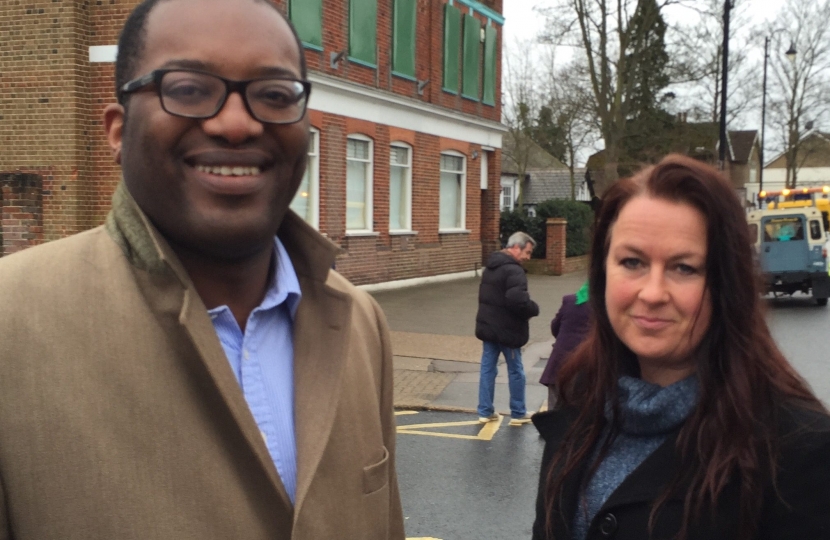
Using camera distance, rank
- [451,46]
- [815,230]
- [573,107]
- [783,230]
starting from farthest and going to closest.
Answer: [573,107] → [451,46] → [783,230] → [815,230]

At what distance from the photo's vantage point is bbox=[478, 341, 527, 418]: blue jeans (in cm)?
794

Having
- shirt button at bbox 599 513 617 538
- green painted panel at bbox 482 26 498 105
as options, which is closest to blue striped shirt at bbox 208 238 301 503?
shirt button at bbox 599 513 617 538

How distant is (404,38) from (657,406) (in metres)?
17.3

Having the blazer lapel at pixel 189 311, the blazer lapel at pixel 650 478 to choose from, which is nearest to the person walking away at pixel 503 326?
the blazer lapel at pixel 650 478

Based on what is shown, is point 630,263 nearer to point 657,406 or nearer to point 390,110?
point 657,406

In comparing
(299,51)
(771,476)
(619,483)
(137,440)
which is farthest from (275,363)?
(771,476)

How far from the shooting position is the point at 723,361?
78.2 inches

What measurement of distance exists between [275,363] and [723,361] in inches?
43.5

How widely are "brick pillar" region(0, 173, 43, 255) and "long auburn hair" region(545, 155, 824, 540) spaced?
12378 millimetres

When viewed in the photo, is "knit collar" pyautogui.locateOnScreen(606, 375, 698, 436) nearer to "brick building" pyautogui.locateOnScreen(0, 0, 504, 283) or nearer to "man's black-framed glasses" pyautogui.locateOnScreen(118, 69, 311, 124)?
"man's black-framed glasses" pyautogui.locateOnScreen(118, 69, 311, 124)

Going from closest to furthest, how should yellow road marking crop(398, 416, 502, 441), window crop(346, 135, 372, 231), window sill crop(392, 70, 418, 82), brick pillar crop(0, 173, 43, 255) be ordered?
1. yellow road marking crop(398, 416, 502, 441)
2. brick pillar crop(0, 173, 43, 255)
3. window crop(346, 135, 372, 231)
4. window sill crop(392, 70, 418, 82)

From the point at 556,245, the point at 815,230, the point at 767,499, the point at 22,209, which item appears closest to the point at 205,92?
the point at 767,499

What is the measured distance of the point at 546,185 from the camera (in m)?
43.3

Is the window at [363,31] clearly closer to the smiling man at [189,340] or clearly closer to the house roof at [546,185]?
the smiling man at [189,340]
